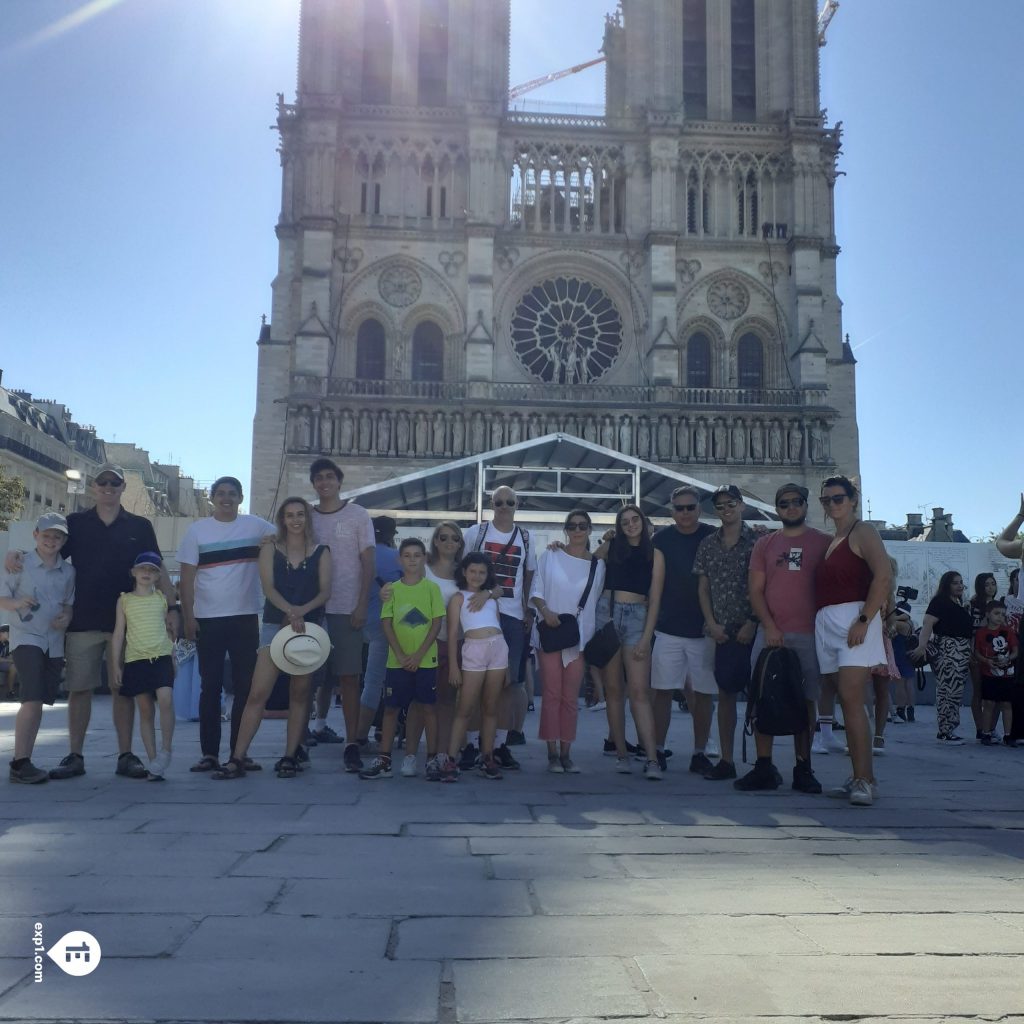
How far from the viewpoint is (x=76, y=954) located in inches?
110

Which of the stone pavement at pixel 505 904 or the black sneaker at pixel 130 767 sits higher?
the black sneaker at pixel 130 767

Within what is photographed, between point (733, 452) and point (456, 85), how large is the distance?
1403 cm

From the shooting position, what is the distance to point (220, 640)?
6.55 metres

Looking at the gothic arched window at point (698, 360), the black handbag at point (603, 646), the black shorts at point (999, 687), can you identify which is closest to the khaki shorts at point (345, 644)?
the black handbag at point (603, 646)

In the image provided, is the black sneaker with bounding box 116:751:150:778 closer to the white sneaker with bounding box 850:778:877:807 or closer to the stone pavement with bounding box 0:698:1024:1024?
the stone pavement with bounding box 0:698:1024:1024

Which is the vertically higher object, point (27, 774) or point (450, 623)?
point (450, 623)

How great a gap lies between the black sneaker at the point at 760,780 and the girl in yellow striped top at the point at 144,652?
125 inches

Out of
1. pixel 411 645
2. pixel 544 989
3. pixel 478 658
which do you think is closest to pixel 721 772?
pixel 478 658

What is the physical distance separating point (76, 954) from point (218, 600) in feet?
12.6

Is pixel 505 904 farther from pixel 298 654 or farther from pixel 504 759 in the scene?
pixel 504 759

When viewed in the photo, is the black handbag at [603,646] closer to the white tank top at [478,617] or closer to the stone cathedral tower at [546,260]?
the white tank top at [478,617]

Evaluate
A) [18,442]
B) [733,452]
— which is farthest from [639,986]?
[18,442]

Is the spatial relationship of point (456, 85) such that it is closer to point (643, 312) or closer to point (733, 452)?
point (643, 312)

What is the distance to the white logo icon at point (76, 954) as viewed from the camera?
2729 mm
